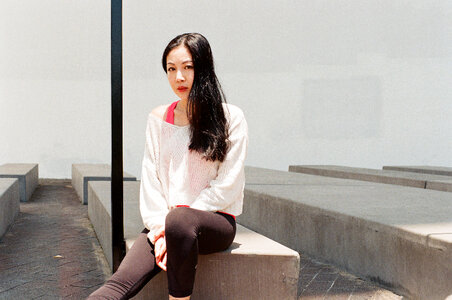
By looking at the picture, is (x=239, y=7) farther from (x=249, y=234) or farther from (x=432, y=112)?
(x=249, y=234)

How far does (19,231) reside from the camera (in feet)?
15.3

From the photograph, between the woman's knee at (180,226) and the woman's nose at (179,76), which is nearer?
the woman's knee at (180,226)

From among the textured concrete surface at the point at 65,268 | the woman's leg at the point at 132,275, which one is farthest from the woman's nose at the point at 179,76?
the textured concrete surface at the point at 65,268

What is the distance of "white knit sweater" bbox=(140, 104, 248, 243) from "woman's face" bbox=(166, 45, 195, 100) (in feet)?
0.56

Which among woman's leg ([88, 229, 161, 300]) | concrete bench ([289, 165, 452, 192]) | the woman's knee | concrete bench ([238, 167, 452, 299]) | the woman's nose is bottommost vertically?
concrete bench ([289, 165, 452, 192])

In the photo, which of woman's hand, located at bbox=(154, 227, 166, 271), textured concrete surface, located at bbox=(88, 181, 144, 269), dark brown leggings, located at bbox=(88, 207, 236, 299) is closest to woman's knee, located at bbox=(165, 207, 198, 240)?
dark brown leggings, located at bbox=(88, 207, 236, 299)

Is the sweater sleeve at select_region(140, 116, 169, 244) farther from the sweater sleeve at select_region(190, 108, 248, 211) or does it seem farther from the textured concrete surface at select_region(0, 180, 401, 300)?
the textured concrete surface at select_region(0, 180, 401, 300)

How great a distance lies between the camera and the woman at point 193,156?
7.09ft

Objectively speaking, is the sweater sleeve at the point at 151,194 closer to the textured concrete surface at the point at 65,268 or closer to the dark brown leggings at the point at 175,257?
the dark brown leggings at the point at 175,257

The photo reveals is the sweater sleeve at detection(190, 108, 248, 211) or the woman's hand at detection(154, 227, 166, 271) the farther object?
the sweater sleeve at detection(190, 108, 248, 211)

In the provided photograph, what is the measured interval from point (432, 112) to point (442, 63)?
3.42 feet

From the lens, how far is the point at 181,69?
2.24 m

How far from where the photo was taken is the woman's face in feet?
7.30

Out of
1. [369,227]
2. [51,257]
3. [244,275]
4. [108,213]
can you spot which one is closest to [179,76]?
[244,275]
